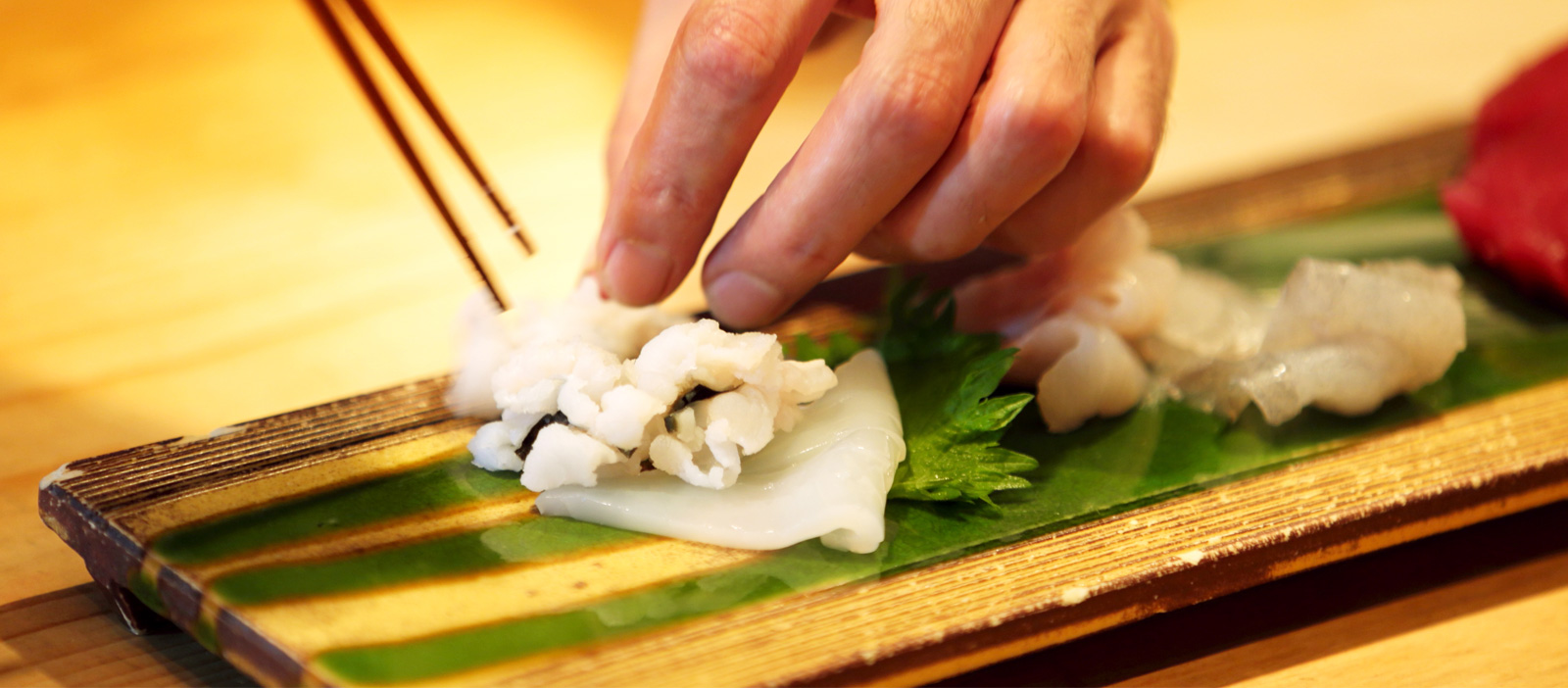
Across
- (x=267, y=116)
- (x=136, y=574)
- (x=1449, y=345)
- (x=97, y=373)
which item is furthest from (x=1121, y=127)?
(x=267, y=116)

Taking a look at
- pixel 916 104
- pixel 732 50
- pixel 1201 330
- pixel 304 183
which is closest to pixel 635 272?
pixel 732 50

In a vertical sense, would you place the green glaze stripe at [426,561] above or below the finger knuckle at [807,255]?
below

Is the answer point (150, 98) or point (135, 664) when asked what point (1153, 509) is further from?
point (150, 98)

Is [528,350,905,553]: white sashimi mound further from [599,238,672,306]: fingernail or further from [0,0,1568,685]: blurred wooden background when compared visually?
[0,0,1568,685]: blurred wooden background

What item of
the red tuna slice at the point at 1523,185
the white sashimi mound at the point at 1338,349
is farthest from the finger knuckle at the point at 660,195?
the red tuna slice at the point at 1523,185

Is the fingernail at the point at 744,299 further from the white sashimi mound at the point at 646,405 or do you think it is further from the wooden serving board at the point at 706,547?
the wooden serving board at the point at 706,547

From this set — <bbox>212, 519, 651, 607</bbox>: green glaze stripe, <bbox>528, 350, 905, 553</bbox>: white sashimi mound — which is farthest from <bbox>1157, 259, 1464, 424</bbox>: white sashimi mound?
<bbox>212, 519, 651, 607</bbox>: green glaze stripe

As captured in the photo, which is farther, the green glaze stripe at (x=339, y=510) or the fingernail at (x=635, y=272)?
the fingernail at (x=635, y=272)
